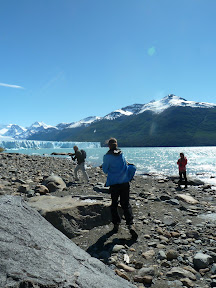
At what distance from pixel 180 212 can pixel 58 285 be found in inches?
363

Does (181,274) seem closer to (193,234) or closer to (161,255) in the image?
(161,255)

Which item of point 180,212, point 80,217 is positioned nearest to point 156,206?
point 180,212

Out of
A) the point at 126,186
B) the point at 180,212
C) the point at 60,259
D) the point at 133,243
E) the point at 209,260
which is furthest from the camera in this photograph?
the point at 180,212

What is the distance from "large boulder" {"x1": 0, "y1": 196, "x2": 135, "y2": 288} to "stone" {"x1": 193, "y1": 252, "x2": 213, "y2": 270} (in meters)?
3.03

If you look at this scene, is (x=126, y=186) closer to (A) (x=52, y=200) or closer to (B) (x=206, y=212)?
(A) (x=52, y=200)

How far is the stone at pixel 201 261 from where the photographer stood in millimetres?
5492

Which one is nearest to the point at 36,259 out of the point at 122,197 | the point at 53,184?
the point at 122,197

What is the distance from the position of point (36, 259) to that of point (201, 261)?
457cm

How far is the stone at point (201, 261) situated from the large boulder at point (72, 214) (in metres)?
3.30

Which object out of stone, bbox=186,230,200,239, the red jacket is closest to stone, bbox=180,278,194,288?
stone, bbox=186,230,200,239

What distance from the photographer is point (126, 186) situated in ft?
23.6

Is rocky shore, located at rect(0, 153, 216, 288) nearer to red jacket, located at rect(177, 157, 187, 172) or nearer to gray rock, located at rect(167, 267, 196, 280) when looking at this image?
gray rock, located at rect(167, 267, 196, 280)

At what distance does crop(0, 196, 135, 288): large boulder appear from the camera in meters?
2.52

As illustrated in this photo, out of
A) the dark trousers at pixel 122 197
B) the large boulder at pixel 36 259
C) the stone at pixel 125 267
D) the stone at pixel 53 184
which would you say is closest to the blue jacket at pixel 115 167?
the dark trousers at pixel 122 197
